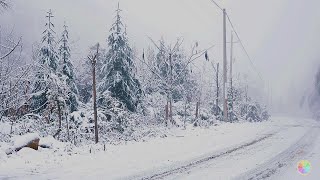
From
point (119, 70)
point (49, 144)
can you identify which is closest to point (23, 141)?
point (49, 144)

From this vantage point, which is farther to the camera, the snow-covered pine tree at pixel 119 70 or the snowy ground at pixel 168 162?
the snow-covered pine tree at pixel 119 70

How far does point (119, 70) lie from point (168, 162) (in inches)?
637

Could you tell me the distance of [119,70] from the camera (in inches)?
963

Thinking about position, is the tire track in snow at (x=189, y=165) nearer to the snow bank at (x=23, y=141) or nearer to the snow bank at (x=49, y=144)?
the snow bank at (x=23, y=141)

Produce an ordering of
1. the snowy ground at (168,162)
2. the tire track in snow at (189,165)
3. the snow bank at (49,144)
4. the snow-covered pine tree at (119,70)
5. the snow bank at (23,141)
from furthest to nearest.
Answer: the snow-covered pine tree at (119,70)
the snow bank at (49,144)
the snow bank at (23,141)
the snowy ground at (168,162)
the tire track in snow at (189,165)

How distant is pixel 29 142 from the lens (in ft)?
34.9

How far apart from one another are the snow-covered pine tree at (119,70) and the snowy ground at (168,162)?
11.9 m

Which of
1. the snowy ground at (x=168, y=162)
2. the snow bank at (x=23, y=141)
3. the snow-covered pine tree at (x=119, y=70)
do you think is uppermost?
the snow-covered pine tree at (x=119, y=70)

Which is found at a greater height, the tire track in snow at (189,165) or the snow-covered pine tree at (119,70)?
the snow-covered pine tree at (119,70)

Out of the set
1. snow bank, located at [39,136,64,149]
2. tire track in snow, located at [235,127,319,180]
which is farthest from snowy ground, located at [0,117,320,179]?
snow bank, located at [39,136,64,149]

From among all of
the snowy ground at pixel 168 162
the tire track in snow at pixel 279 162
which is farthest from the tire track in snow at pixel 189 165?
the tire track in snow at pixel 279 162

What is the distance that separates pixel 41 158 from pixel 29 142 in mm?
1059

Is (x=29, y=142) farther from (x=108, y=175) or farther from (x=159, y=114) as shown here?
(x=159, y=114)

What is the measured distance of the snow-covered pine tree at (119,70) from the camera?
24.1 metres
